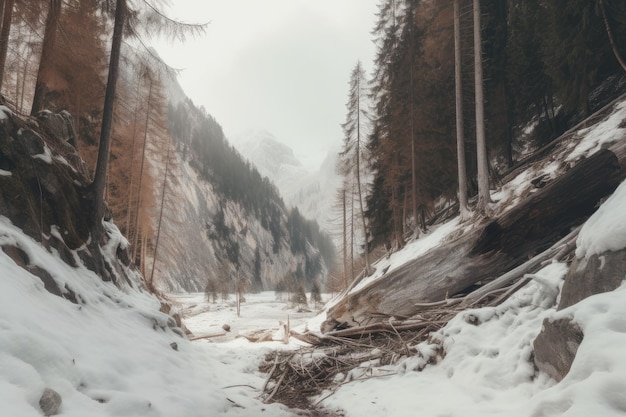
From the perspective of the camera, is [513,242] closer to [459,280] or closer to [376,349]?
[459,280]

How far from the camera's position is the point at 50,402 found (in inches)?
97.0

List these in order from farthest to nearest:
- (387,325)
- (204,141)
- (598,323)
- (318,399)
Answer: (204,141), (387,325), (318,399), (598,323)

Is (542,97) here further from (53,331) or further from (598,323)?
(53,331)

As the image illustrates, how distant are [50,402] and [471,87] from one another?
1851 cm

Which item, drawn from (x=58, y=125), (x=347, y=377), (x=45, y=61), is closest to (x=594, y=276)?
(x=347, y=377)

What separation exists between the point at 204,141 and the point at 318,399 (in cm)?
11853

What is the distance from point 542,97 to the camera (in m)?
14.7

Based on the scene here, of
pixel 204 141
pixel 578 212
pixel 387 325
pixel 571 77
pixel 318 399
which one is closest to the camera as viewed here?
pixel 318 399

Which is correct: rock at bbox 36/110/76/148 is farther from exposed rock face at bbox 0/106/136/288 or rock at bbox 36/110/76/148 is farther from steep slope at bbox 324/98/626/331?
steep slope at bbox 324/98/626/331

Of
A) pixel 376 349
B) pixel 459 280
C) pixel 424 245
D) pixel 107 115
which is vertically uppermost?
pixel 107 115

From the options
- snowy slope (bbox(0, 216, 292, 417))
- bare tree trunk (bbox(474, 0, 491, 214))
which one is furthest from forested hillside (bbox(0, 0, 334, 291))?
bare tree trunk (bbox(474, 0, 491, 214))

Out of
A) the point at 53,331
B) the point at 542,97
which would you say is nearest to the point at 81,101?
the point at 53,331

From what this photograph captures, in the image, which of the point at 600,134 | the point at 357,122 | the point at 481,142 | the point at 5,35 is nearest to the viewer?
the point at 5,35

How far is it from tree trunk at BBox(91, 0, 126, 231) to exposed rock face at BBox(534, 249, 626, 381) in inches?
359
